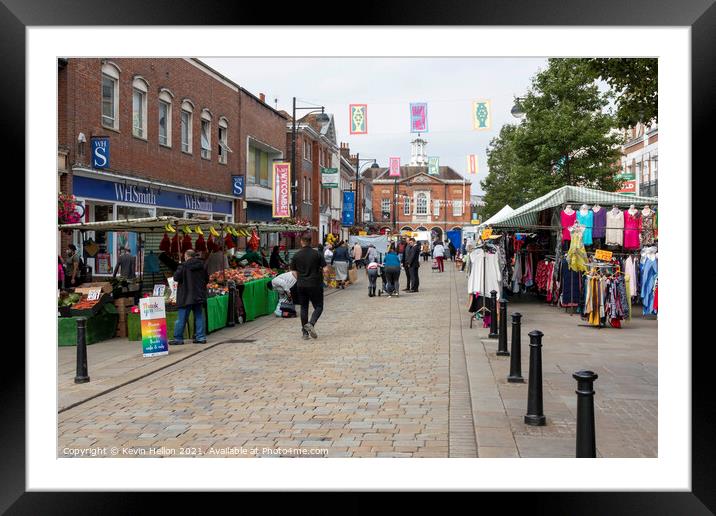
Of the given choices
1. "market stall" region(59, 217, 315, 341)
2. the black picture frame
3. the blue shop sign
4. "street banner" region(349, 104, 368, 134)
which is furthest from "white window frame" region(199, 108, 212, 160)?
the black picture frame

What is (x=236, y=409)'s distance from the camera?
7438mm

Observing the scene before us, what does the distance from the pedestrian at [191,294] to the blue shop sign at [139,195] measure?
6526 millimetres

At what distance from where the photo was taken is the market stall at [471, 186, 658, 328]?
44.7 ft

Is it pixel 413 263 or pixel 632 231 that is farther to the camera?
pixel 413 263

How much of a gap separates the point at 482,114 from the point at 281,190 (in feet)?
45.3

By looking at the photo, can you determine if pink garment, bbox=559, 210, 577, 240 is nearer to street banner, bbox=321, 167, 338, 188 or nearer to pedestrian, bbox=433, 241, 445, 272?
pedestrian, bbox=433, 241, 445, 272

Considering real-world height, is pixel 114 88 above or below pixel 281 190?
above

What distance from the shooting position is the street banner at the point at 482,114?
18.8m

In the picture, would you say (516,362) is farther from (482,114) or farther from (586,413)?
(482,114)

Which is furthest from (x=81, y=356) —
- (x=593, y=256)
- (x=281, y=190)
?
(x=281, y=190)

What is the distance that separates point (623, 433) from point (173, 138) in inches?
761

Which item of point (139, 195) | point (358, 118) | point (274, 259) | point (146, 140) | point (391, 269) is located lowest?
point (391, 269)

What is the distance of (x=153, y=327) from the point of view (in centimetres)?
1097
